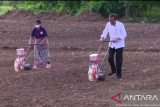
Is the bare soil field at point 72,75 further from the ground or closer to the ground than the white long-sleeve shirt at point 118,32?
closer to the ground

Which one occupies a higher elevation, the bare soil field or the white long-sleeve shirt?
the white long-sleeve shirt

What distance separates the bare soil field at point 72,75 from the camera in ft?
28.0

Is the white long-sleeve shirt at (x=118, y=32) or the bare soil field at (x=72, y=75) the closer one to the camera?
the bare soil field at (x=72, y=75)

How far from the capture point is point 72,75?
11375 millimetres

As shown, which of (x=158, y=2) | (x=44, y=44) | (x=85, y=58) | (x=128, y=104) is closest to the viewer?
(x=128, y=104)

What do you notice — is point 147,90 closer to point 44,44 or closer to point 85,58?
point 44,44

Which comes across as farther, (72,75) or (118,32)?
(72,75)

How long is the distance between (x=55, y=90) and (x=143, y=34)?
12.1m

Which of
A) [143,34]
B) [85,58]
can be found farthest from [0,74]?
[143,34]

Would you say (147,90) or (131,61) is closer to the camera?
(147,90)

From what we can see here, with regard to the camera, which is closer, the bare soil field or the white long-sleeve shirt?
the bare soil field

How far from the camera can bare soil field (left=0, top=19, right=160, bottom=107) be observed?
28.0ft

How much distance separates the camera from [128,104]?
7746 millimetres

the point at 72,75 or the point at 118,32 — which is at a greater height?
the point at 118,32
